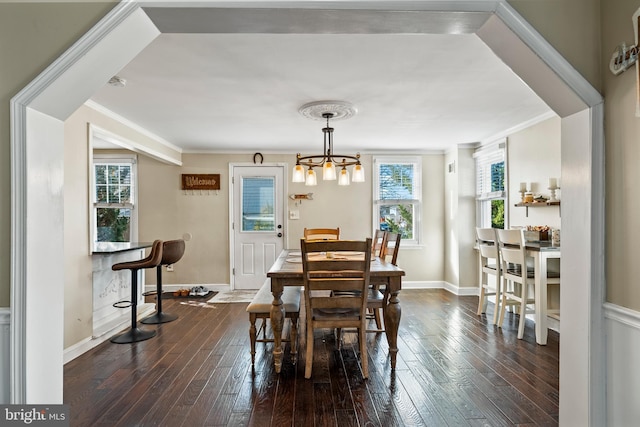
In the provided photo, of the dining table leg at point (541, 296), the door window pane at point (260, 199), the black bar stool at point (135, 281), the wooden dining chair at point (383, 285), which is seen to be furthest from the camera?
the door window pane at point (260, 199)

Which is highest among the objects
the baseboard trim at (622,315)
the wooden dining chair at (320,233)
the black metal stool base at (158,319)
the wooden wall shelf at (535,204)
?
the wooden wall shelf at (535,204)

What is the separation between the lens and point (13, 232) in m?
1.44

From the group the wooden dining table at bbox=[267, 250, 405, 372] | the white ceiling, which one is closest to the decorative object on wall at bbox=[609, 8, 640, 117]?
the white ceiling

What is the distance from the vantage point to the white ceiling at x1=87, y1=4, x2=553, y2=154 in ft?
7.52

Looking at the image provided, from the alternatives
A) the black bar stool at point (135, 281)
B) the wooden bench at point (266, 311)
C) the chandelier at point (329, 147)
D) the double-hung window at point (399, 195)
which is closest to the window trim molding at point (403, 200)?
the double-hung window at point (399, 195)

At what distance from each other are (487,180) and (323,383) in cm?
394

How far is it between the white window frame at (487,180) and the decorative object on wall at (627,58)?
3.53 m

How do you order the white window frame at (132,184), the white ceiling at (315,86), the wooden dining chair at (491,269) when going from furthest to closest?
the white window frame at (132,184) → the wooden dining chair at (491,269) → the white ceiling at (315,86)

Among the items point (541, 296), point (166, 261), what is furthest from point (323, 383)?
point (166, 261)

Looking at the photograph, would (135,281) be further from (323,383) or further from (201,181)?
(201,181)

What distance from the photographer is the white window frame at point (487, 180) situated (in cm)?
475

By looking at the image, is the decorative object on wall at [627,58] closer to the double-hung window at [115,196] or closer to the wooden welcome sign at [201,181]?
the wooden welcome sign at [201,181]

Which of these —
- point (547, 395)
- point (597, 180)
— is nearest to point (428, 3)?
point (597, 180)

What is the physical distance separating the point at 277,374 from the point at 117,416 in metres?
1.04
